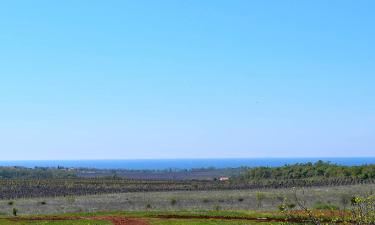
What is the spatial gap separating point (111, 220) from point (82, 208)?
25699 millimetres

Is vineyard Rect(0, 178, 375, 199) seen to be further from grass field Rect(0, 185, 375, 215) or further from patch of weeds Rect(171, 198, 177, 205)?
patch of weeds Rect(171, 198, 177, 205)

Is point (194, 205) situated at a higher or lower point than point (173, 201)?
lower

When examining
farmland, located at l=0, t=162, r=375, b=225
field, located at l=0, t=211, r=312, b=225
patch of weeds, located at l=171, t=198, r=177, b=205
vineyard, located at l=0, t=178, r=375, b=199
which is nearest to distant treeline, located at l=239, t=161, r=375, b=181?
farmland, located at l=0, t=162, r=375, b=225

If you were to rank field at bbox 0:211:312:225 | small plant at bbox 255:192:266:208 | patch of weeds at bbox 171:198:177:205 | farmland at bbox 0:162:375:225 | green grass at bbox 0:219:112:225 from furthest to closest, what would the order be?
Answer: 1. patch of weeds at bbox 171:198:177:205
2. small plant at bbox 255:192:266:208
3. farmland at bbox 0:162:375:225
4. field at bbox 0:211:312:225
5. green grass at bbox 0:219:112:225

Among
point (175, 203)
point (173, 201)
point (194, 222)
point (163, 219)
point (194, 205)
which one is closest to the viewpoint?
point (194, 222)

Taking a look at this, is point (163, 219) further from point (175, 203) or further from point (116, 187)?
point (116, 187)

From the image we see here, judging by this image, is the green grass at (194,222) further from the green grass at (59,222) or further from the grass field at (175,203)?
the grass field at (175,203)

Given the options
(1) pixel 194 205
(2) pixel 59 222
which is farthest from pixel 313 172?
(2) pixel 59 222

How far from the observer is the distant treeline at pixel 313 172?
129 metres

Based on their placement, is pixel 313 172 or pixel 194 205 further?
pixel 313 172

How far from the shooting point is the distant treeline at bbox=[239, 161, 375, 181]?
5074 inches

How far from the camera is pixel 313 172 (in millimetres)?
145750

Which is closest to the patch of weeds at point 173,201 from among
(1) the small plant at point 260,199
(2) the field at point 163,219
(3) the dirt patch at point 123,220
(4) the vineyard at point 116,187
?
(1) the small plant at point 260,199

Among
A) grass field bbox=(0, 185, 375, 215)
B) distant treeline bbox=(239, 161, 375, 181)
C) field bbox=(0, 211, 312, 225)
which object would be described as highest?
distant treeline bbox=(239, 161, 375, 181)
